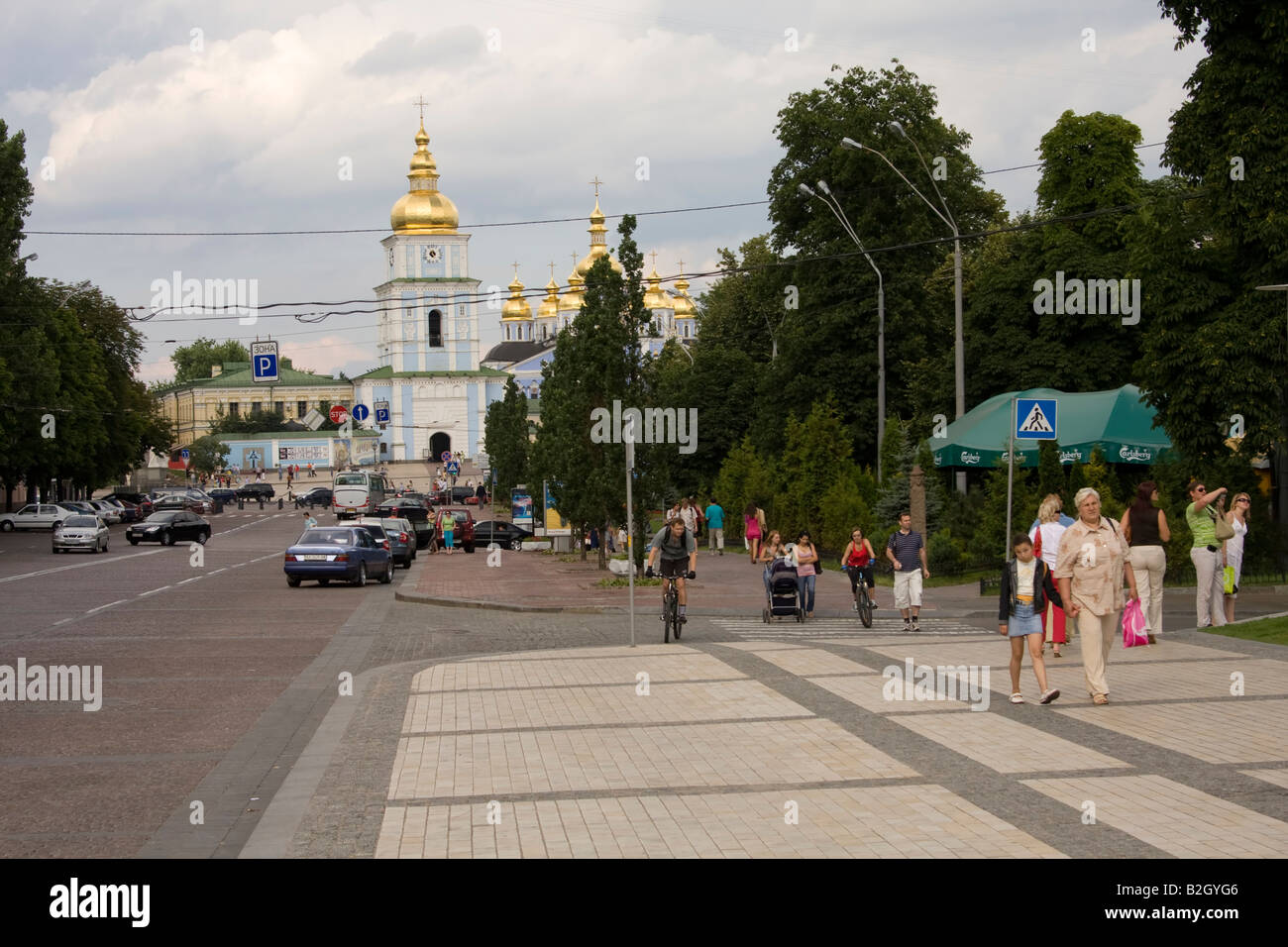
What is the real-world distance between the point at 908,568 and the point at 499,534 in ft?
132

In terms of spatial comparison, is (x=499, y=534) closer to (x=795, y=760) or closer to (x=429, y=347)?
(x=795, y=760)

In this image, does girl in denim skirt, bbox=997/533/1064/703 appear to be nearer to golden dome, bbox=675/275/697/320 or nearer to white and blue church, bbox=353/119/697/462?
white and blue church, bbox=353/119/697/462

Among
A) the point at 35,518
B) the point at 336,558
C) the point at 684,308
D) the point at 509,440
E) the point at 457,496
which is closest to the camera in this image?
the point at 336,558

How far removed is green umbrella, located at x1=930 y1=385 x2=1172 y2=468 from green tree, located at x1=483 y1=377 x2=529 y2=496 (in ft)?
113

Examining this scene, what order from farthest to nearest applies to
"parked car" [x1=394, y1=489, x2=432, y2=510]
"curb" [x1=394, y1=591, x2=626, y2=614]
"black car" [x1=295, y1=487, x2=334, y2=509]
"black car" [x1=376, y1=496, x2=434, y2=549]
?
"black car" [x1=295, y1=487, x2=334, y2=509], "parked car" [x1=394, y1=489, x2=432, y2=510], "black car" [x1=376, y1=496, x2=434, y2=549], "curb" [x1=394, y1=591, x2=626, y2=614]

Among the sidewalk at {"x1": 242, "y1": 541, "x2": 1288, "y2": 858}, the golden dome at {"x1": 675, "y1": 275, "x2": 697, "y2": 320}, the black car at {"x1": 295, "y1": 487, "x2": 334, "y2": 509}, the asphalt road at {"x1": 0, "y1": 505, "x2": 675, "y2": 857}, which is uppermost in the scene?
the golden dome at {"x1": 675, "y1": 275, "x2": 697, "y2": 320}

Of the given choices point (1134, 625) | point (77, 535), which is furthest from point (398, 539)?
point (1134, 625)

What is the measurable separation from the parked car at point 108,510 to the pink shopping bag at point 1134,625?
70159 mm

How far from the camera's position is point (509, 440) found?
82125mm

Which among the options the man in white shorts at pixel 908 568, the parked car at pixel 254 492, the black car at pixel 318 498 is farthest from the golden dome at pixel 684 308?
the man in white shorts at pixel 908 568

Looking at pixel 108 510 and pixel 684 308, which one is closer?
pixel 108 510

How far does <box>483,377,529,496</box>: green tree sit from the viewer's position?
7838 cm

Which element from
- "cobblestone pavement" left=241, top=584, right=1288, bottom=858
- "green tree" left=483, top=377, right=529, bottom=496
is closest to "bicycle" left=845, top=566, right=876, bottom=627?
"cobblestone pavement" left=241, top=584, right=1288, bottom=858
